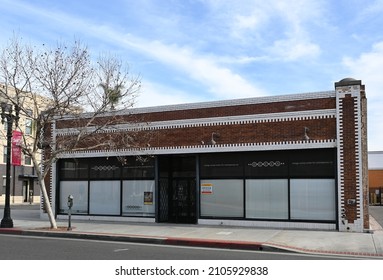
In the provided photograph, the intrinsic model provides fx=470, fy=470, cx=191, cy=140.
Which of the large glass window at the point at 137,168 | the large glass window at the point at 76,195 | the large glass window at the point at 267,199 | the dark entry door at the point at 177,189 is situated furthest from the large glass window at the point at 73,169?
the large glass window at the point at 267,199

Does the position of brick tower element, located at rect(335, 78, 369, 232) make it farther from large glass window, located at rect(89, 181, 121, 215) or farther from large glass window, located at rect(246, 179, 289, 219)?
large glass window, located at rect(89, 181, 121, 215)

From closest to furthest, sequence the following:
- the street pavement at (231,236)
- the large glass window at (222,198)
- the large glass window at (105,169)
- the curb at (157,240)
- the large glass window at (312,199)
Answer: the street pavement at (231,236), the curb at (157,240), the large glass window at (312,199), the large glass window at (222,198), the large glass window at (105,169)

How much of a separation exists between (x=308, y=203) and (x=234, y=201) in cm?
307

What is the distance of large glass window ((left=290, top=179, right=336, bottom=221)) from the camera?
18.0 meters

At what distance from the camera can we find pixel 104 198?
73.7ft

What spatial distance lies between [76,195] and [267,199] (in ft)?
31.9

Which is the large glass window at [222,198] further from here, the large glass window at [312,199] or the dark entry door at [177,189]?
the large glass window at [312,199]

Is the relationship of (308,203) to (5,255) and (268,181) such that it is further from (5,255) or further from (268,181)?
(5,255)

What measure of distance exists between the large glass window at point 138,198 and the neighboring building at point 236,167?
5 centimetres

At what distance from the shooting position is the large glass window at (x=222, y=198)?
19.6 m

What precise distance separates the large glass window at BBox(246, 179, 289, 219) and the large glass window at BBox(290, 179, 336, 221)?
328mm

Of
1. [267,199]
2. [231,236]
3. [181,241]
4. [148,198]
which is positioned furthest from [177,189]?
[181,241]

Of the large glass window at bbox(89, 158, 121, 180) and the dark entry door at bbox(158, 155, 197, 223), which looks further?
the large glass window at bbox(89, 158, 121, 180)

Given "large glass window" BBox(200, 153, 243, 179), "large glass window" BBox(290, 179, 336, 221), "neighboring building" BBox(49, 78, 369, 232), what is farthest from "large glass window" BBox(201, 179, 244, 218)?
"large glass window" BBox(290, 179, 336, 221)
